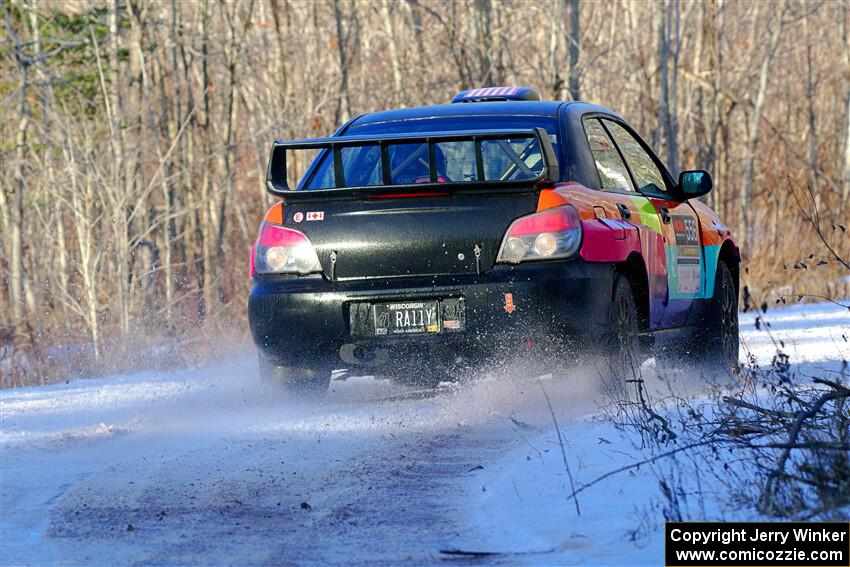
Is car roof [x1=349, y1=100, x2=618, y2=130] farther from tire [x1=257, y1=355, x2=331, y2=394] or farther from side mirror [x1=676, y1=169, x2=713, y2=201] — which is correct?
tire [x1=257, y1=355, x2=331, y2=394]

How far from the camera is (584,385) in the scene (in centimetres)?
727

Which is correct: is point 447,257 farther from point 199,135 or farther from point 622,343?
point 199,135

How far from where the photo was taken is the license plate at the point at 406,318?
278 inches

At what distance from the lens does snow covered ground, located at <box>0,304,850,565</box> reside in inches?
178

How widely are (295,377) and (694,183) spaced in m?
2.81

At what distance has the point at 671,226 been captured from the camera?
340 inches

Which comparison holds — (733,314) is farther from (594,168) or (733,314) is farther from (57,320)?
(57,320)

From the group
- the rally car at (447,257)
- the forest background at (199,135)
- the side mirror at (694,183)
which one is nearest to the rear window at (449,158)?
the rally car at (447,257)

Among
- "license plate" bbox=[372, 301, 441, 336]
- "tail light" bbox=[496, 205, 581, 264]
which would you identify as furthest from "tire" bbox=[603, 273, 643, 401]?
"license plate" bbox=[372, 301, 441, 336]

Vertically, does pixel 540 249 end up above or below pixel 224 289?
above

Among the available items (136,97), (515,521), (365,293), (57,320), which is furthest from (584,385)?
(136,97)

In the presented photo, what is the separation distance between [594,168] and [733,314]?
7.12ft

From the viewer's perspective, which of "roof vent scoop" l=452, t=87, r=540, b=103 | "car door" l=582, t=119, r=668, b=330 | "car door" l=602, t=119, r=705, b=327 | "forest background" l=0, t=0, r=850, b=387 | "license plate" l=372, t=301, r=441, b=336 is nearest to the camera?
"license plate" l=372, t=301, r=441, b=336

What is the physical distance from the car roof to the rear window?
70mm
